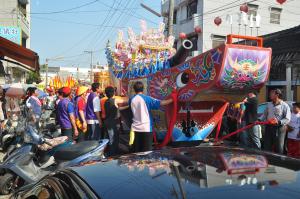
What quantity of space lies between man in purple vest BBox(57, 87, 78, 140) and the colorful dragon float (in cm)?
188

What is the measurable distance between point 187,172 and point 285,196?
1.92 feet

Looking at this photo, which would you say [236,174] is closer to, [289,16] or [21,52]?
[21,52]

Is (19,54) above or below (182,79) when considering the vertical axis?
above

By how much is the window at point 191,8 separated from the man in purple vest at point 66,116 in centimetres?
2253

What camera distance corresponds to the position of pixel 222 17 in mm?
28359

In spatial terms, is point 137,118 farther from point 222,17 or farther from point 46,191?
point 222,17

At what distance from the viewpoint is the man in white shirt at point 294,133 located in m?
7.65

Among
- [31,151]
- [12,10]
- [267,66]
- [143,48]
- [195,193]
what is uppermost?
[12,10]

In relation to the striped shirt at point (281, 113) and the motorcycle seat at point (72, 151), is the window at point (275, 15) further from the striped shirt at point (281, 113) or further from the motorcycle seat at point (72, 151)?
the motorcycle seat at point (72, 151)

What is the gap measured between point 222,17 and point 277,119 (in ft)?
71.1

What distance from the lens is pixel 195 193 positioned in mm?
1921

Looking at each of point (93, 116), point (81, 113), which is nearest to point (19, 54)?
point (81, 113)

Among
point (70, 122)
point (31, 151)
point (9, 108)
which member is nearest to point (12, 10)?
point (9, 108)

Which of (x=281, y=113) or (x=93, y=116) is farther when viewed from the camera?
(x=93, y=116)
